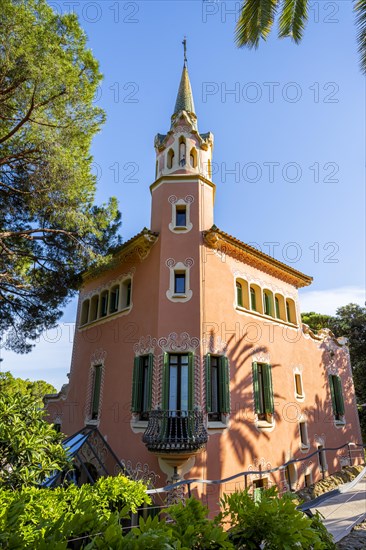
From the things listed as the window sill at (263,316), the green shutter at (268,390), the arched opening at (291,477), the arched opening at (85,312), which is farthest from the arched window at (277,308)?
the arched opening at (85,312)

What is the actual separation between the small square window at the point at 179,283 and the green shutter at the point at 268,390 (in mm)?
4779

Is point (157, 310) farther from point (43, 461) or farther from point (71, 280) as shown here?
point (43, 461)

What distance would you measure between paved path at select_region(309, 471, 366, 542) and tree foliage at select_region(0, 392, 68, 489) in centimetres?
582

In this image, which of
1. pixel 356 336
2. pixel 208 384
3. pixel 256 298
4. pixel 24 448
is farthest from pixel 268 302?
pixel 356 336

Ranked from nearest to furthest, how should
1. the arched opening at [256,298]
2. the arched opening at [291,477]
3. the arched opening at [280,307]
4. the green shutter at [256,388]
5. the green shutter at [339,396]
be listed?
the green shutter at [256,388] < the arched opening at [291,477] < the arched opening at [256,298] < the arched opening at [280,307] < the green shutter at [339,396]

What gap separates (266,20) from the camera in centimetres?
782

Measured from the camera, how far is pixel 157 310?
458 inches

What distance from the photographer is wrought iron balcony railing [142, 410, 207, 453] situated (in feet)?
30.8

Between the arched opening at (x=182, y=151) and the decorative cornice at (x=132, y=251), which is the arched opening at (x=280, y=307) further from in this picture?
the arched opening at (x=182, y=151)

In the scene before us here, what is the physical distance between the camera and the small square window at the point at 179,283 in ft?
39.9

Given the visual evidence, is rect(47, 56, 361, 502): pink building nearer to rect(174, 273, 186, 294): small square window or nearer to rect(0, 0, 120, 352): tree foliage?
rect(174, 273, 186, 294): small square window

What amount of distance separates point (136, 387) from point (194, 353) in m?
2.34

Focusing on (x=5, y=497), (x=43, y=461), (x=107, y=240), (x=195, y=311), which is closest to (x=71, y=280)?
(x=107, y=240)

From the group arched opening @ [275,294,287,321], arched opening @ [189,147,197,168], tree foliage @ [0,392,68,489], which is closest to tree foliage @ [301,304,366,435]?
arched opening @ [275,294,287,321]
